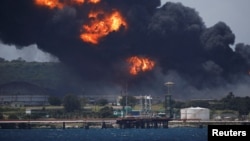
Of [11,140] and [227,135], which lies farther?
[11,140]

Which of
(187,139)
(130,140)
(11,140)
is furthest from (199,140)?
(11,140)

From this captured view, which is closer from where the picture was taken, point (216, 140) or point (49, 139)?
point (216, 140)

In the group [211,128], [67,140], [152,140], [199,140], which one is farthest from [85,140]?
[211,128]

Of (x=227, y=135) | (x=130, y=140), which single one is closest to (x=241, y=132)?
(x=227, y=135)

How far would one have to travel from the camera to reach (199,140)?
18400cm

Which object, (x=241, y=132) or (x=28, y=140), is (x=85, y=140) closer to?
(x=28, y=140)

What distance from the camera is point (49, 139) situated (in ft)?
615

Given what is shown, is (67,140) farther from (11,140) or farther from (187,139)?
(187,139)

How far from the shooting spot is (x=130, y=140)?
17962cm

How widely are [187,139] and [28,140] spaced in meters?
41.4

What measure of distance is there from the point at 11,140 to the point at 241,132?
13190 cm

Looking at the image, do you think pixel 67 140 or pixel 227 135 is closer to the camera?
pixel 227 135

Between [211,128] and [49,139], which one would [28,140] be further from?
[211,128]

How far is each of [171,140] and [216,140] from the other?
414 ft
